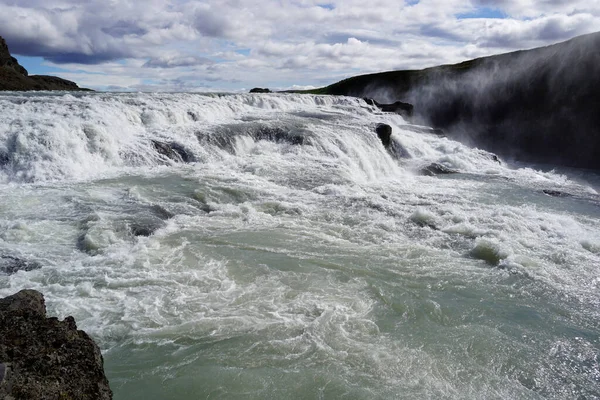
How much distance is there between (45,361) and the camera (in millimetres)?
3479

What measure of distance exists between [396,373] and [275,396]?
5.02 ft

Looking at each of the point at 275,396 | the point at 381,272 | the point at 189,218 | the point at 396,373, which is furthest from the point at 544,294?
the point at 189,218

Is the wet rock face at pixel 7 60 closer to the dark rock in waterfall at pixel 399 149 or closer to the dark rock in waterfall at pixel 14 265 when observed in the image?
the dark rock in waterfall at pixel 399 149

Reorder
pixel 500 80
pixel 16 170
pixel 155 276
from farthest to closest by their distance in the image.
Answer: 1. pixel 500 80
2. pixel 16 170
3. pixel 155 276

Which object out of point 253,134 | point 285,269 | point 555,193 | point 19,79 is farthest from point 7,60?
point 285,269

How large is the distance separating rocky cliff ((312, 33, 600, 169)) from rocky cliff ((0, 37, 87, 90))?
152 ft

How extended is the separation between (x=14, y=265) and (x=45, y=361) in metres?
4.96

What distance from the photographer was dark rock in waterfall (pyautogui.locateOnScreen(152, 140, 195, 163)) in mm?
16266

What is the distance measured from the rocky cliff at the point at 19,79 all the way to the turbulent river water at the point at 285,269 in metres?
46.5

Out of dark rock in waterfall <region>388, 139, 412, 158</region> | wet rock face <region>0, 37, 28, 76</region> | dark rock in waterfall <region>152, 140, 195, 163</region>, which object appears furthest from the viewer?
wet rock face <region>0, 37, 28, 76</region>

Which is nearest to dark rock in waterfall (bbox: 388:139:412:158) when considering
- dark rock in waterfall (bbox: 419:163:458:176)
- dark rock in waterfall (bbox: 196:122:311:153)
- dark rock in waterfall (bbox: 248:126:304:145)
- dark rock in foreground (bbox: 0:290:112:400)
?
dark rock in waterfall (bbox: 419:163:458:176)

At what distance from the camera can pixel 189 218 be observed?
1086cm

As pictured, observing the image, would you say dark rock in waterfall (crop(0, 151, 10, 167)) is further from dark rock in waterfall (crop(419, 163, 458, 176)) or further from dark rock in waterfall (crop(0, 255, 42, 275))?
dark rock in waterfall (crop(419, 163, 458, 176))

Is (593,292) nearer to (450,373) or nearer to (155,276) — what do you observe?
(450,373)
